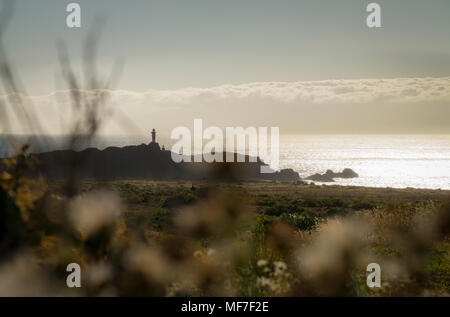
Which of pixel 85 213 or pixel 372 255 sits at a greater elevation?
pixel 85 213

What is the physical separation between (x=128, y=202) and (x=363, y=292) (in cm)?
2285

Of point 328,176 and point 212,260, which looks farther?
point 328,176

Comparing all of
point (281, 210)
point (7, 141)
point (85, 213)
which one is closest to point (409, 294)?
point (85, 213)

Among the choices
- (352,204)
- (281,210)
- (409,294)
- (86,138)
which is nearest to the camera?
(86,138)

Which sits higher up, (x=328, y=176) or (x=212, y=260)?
(x=212, y=260)

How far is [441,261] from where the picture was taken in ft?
32.1

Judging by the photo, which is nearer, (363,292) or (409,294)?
(363,292)

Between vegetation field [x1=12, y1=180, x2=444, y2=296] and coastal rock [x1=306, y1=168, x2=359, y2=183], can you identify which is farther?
coastal rock [x1=306, y1=168, x2=359, y2=183]

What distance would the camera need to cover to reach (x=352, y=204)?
29.1 metres

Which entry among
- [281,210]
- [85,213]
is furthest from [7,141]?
[281,210]

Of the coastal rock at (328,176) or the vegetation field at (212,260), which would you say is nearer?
the vegetation field at (212,260)

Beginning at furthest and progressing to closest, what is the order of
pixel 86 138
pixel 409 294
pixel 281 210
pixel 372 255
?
pixel 281 210 → pixel 372 255 → pixel 409 294 → pixel 86 138

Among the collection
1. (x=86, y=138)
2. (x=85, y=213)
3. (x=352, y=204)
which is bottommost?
(x=352, y=204)
